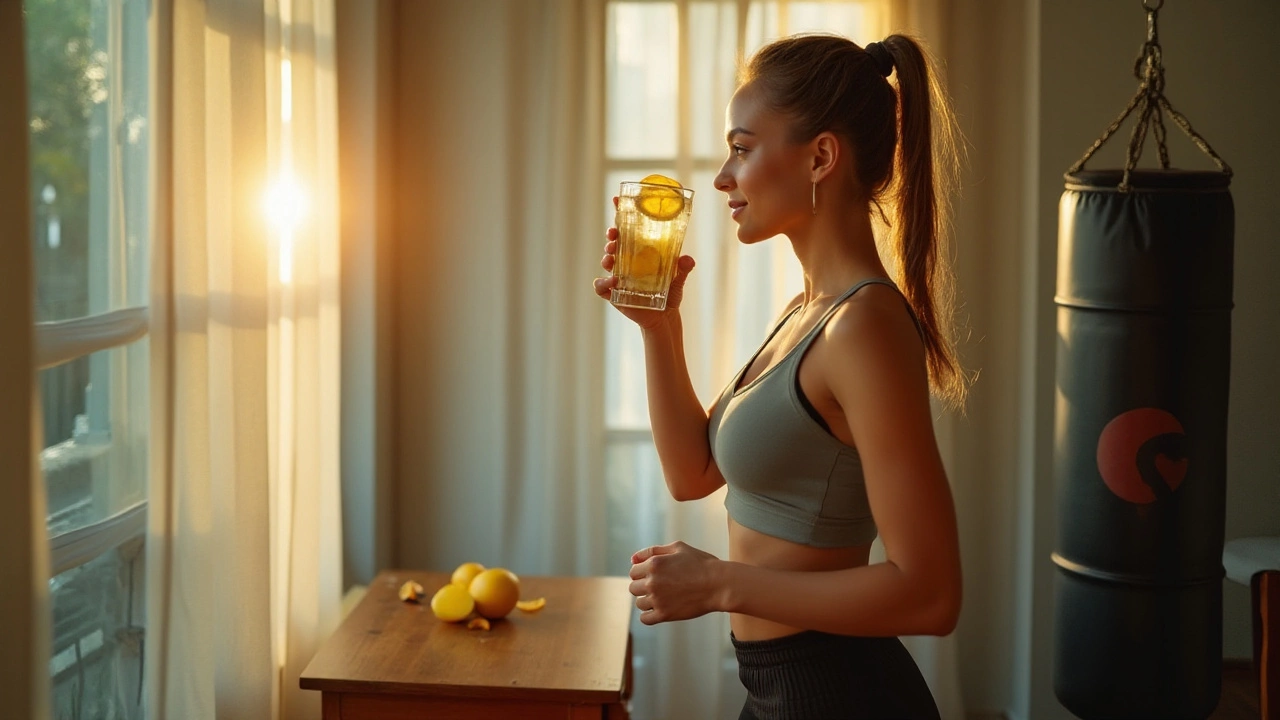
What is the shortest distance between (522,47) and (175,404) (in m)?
1.82

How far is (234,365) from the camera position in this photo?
219cm

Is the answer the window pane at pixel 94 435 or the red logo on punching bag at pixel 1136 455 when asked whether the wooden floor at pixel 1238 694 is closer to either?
the red logo on punching bag at pixel 1136 455

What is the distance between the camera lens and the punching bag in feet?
7.61

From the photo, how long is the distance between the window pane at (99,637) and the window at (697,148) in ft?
5.60

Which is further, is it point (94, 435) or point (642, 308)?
point (94, 435)

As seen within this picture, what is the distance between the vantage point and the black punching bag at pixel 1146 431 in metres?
2.32

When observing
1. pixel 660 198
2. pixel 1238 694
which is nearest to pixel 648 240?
pixel 660 198

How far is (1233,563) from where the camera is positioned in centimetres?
283

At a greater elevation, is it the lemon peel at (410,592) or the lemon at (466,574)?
the lemon at (466,574)

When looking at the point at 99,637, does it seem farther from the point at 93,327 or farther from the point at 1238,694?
the point at 1238,694

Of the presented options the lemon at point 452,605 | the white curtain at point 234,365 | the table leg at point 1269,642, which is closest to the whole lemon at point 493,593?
the lemon at point 452,605

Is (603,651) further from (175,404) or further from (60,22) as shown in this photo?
(60,22)

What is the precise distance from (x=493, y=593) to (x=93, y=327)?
35.0 inches

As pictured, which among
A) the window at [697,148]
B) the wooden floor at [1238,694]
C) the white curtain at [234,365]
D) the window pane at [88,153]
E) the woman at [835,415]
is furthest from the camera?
the window at [697,148]
